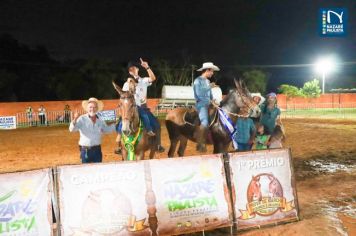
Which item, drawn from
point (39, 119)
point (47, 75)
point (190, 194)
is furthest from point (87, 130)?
point (47, 75)

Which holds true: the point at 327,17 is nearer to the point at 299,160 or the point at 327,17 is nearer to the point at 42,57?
the point at 299,160

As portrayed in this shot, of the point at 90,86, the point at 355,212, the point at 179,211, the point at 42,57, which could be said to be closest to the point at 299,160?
the point at 355,212

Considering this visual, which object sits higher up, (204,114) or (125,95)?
(125,95)

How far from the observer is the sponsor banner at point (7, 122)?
98.5 feet

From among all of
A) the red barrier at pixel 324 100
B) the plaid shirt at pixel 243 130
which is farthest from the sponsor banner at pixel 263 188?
the red barrier at pixel 324 100

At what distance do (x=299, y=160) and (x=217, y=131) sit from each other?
4.81 meters

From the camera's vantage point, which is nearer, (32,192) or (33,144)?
(32,192)

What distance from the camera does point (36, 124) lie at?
1330 inches

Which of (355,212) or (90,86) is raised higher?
(90,86)

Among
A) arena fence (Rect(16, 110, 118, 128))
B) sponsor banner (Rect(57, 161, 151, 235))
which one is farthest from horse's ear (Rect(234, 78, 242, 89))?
arena fence (Rect(16, 110, 118, 128))

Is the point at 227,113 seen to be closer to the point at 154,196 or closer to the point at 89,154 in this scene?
the point at 89,154

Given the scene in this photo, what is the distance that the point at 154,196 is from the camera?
5.75m

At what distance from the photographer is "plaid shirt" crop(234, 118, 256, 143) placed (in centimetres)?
876

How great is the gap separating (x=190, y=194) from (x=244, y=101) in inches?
150
